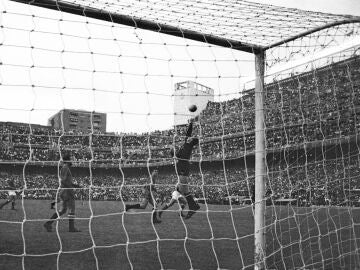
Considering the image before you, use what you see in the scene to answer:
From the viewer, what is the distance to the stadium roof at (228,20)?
3682 millimetres

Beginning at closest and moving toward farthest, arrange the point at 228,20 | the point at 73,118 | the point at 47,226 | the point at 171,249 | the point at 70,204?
the point at 228,20 < the point at 73,118 < the point at 171,249 < the point at 47,226 < the point at 70,204

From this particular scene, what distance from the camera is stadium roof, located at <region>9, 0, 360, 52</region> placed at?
3.68 m

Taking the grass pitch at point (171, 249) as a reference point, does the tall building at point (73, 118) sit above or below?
above

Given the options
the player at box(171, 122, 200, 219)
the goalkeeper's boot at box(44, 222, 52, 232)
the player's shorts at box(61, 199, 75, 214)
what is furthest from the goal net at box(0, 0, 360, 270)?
the player's shorts at box(61, 199, 75, 214)

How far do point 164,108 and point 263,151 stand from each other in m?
1.25

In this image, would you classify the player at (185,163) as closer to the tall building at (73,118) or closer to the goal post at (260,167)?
the tall building at (73,118)

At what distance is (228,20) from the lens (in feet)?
13.5

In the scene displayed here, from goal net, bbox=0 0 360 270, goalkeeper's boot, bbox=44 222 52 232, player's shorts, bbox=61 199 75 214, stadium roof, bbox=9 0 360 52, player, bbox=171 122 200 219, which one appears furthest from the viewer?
player's shorts, bbox=61 199 75 214

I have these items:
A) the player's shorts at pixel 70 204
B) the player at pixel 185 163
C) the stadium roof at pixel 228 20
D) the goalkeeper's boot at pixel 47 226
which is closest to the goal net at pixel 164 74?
the stadium roof at pixel 228 20

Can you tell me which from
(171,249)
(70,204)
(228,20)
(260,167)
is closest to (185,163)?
(171,249)

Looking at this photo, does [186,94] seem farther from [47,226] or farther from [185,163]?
[47,226]

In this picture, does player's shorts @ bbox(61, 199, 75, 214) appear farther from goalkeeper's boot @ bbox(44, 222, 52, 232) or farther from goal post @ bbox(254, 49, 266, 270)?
goal post @ bbox(254, 49, 266, 270)

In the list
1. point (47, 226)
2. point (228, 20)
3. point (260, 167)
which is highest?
point (228, 20)

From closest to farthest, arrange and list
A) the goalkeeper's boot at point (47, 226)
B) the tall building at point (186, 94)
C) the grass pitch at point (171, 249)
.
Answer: the tall building at point (186, 94) → the grass pitch at point (171, 249) → the goalkeeper's boot at point (47, 226)
